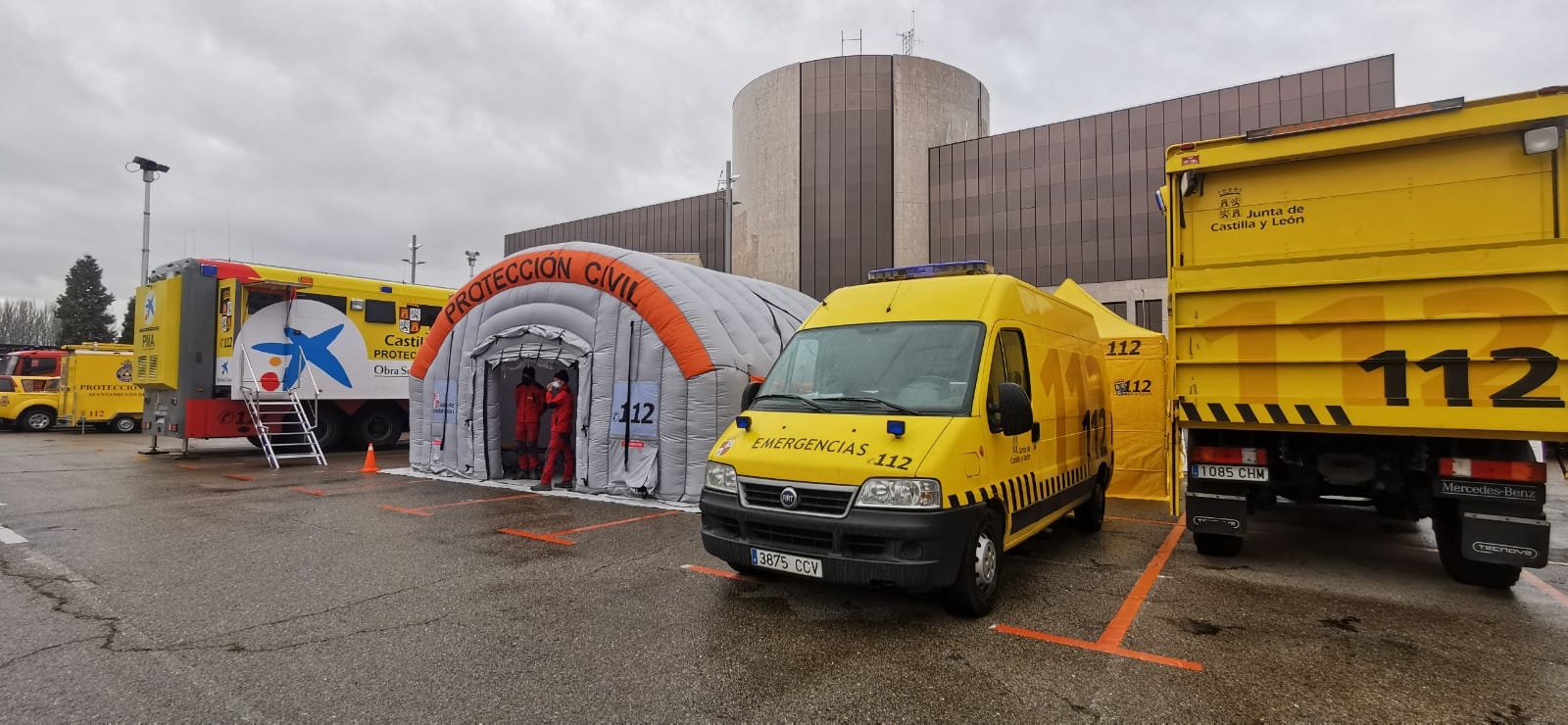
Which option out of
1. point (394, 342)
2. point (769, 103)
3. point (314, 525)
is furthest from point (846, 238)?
point (314, 525)

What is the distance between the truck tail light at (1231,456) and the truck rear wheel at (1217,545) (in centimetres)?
83

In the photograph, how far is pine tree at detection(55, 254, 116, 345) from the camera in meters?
52.5

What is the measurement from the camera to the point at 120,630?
4551 millimetres

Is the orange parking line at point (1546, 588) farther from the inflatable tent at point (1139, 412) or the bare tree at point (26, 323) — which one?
the bare tree at point (26, 323)

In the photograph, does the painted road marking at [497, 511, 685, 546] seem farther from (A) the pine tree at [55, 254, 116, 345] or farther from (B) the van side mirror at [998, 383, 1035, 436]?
(A) the pine tree at [55, 254, 116, 345]

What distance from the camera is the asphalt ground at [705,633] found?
12.0 feet

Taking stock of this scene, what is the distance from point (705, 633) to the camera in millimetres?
4621

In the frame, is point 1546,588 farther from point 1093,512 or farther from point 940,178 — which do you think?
point 940,178

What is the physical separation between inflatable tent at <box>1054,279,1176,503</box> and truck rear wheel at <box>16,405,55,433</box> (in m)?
29.4

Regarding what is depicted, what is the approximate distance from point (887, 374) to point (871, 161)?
29625mm

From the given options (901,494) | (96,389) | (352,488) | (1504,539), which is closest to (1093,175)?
(1504,539)

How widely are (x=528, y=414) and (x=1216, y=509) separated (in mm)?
9307

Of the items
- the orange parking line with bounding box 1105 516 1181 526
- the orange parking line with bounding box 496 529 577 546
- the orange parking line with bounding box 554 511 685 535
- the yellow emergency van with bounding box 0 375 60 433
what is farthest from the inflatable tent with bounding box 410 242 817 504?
the yellow emergency van with bounding box 0 375 60 433

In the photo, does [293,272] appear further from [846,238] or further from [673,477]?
[846,238]
